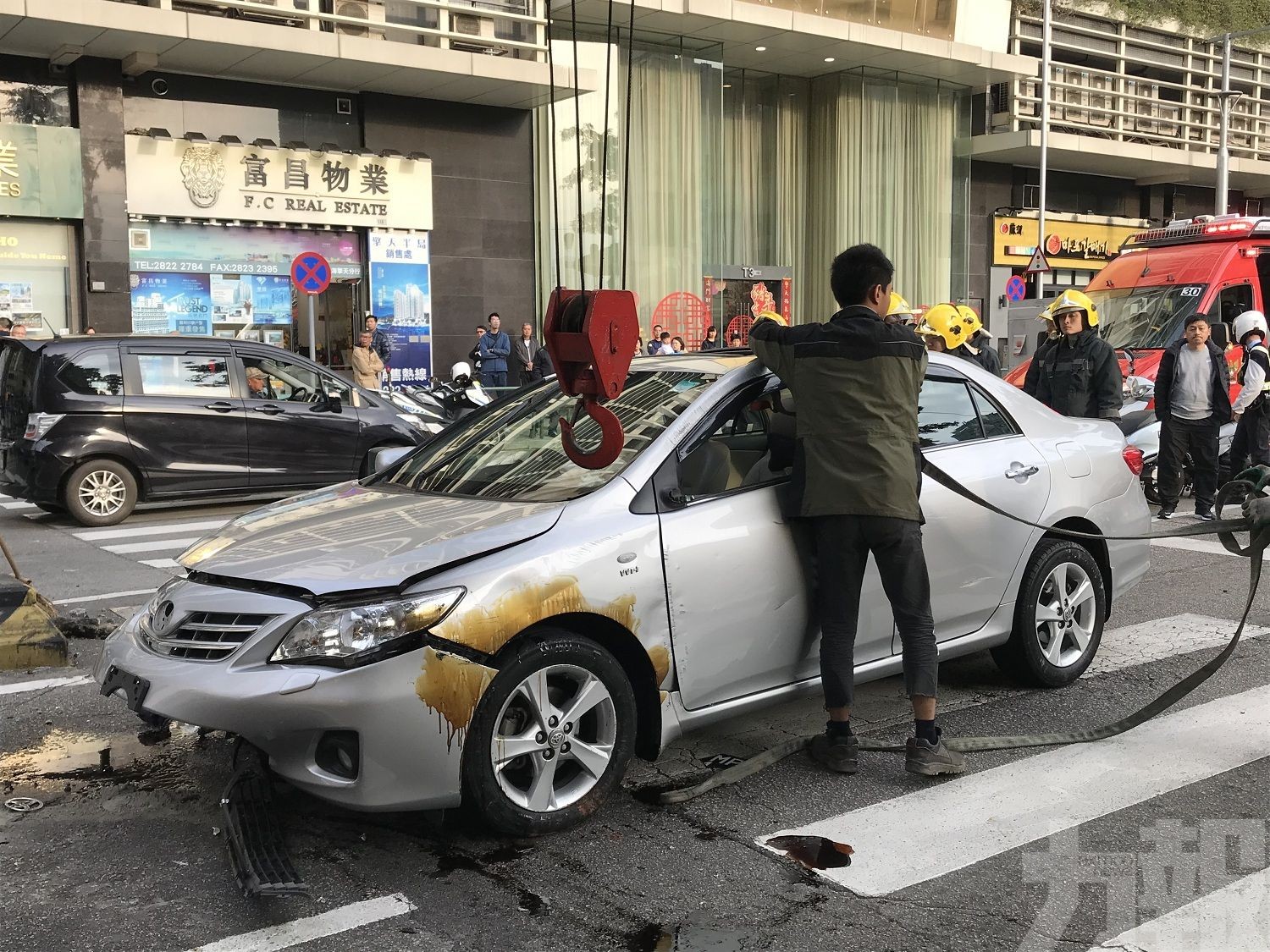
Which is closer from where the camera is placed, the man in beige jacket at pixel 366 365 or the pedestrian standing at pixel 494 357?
the man in beige jacket at pixel 366 365

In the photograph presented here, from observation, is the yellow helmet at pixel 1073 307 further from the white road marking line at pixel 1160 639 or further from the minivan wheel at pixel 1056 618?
the minivan wheel at pixel 1056 618

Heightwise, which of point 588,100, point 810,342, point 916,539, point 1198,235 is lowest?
point 916,539

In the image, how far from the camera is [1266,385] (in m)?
11.7

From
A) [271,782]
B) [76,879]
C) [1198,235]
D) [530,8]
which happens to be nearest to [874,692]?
[271,782]

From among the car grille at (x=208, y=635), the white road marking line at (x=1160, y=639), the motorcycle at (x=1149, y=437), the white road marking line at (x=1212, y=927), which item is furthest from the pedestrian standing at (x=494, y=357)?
the white road marking line at (x=1212, y=927)

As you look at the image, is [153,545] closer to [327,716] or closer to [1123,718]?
[327,716]

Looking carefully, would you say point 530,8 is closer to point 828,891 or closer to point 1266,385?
point 1266,385

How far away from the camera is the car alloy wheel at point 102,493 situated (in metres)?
11.6

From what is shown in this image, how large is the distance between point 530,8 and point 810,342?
1952 cm

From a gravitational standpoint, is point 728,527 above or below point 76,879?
above

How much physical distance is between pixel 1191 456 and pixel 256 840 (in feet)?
33.5

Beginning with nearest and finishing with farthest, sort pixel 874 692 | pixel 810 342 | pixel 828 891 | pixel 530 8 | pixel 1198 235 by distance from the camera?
pixel 828 891, pixel 810 342, pixel 874 692, pixel 1198 235, pixel 530 8

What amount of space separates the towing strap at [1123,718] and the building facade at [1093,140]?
27416 millimetres

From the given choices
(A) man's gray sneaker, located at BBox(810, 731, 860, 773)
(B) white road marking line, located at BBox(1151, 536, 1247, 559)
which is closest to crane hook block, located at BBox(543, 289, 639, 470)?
(A) man's gray sneaker, located at BBox(810, 731, 860, 773)
